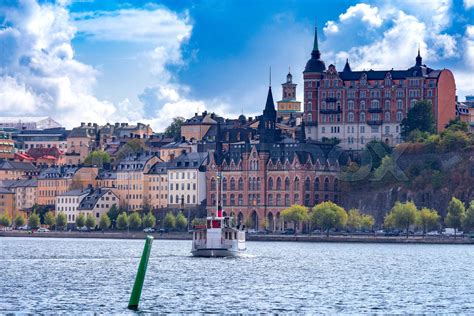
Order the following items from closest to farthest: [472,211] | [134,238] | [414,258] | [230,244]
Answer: [230,244]
[414,258]
[472,211]
[134,238]

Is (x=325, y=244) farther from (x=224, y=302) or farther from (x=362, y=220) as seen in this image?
(x=224, y=302)

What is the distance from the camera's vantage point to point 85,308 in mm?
75062

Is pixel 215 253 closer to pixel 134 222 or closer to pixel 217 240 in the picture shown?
pixel 217 240

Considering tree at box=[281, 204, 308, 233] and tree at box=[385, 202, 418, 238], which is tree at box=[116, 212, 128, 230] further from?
tree at box=[385, 202, 418, 238]

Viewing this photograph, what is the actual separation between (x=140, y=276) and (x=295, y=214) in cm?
11283

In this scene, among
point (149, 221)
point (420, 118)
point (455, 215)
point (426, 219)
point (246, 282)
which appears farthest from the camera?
point (149, 221)

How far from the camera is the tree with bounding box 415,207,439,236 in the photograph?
16800 centimetres

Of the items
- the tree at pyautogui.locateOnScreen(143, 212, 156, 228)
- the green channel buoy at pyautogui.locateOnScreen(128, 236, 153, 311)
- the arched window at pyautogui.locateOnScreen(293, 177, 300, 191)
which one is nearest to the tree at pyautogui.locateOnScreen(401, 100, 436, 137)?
the arched window at pyautogui.locateOnScreen(293, 177, 300, 191)

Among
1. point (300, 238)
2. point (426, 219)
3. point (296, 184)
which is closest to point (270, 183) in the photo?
point (296, 184)

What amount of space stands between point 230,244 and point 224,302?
1649 inches

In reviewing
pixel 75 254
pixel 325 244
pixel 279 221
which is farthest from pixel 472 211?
pixel 75 254

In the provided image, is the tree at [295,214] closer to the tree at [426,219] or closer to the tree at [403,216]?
the tree at [403,216]

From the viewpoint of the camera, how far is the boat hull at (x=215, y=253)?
12188 centimetres

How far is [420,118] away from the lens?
19412 centimetres
